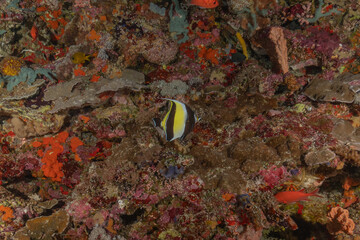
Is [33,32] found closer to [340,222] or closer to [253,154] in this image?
[253,154]

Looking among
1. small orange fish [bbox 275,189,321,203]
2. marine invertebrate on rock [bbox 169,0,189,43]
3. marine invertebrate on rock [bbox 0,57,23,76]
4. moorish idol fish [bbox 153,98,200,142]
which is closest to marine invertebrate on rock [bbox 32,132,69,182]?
marine invertebrate on rock [bbox 0,57,23,76]

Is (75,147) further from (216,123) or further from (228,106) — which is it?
(228,106)

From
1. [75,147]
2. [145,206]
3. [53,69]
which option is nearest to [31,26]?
[53,69]

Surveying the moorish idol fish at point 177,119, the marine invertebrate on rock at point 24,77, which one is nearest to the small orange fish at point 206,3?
the moorish idol fish at point 177,119

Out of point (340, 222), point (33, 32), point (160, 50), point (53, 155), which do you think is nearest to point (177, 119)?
point (160, 50)

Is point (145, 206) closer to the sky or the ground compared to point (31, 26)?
closer to the ground

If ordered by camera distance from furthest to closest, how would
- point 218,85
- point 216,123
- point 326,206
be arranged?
1. point 218,85
2. point 326,206
3. point 216,123
